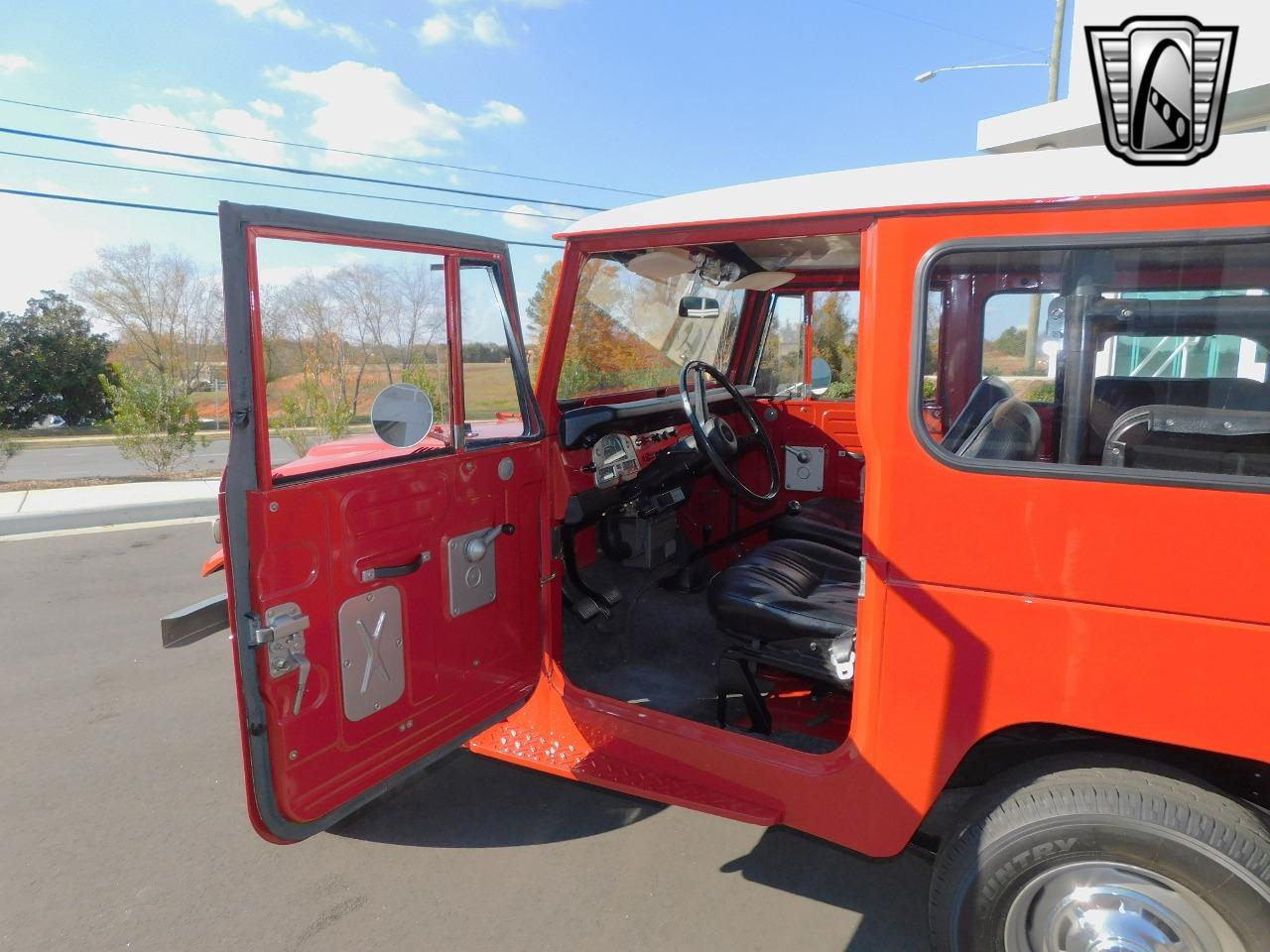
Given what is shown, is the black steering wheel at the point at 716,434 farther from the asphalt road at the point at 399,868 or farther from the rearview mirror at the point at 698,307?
the asphalt road at the point at 399,868

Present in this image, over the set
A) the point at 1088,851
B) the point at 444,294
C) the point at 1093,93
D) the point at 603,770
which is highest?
the point at 1093,93

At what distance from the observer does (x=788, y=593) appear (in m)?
2.85

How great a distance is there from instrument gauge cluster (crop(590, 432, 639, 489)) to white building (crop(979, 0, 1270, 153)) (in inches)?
201

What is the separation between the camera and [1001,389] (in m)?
1.95

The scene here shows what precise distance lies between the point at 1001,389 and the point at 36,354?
29.6 m

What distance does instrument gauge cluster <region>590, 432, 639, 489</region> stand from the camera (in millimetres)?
3062

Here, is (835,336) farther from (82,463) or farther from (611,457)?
(82,463)

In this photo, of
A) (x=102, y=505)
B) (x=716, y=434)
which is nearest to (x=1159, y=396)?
(x=716, y=434)

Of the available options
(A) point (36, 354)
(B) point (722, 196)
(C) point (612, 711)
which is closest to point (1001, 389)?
(B) point (722, 196)

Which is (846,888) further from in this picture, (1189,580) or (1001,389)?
(1001,389)

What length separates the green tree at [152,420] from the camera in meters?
11.3

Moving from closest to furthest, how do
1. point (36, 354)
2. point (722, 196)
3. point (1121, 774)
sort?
1. point (1121, 774)
2. point (722, 196)
3. point (36, 354)

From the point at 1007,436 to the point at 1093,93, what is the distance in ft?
16.5

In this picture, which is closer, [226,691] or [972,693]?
[972,693]
